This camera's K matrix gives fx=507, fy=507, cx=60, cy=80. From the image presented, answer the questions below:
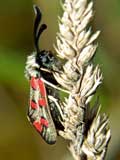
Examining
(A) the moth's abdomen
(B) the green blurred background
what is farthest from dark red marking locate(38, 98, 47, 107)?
(B) the green blurred background

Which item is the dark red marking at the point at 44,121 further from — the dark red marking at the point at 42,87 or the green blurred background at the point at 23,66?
the green blurred background at the point at 23,66

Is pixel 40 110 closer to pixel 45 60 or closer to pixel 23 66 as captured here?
pixel 45 60

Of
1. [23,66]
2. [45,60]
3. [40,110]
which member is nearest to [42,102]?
[40,110]

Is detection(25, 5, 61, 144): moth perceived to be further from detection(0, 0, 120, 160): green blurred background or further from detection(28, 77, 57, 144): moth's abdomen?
detection(0, 0, 120, 160): green blurred background

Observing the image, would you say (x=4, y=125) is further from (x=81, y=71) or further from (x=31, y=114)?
(x=81, y=71)

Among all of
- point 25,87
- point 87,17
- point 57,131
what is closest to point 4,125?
point 25,87

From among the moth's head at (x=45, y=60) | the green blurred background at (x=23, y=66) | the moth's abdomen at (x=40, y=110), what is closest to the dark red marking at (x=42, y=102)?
the moth's abdomen at (x=40, y=110)
